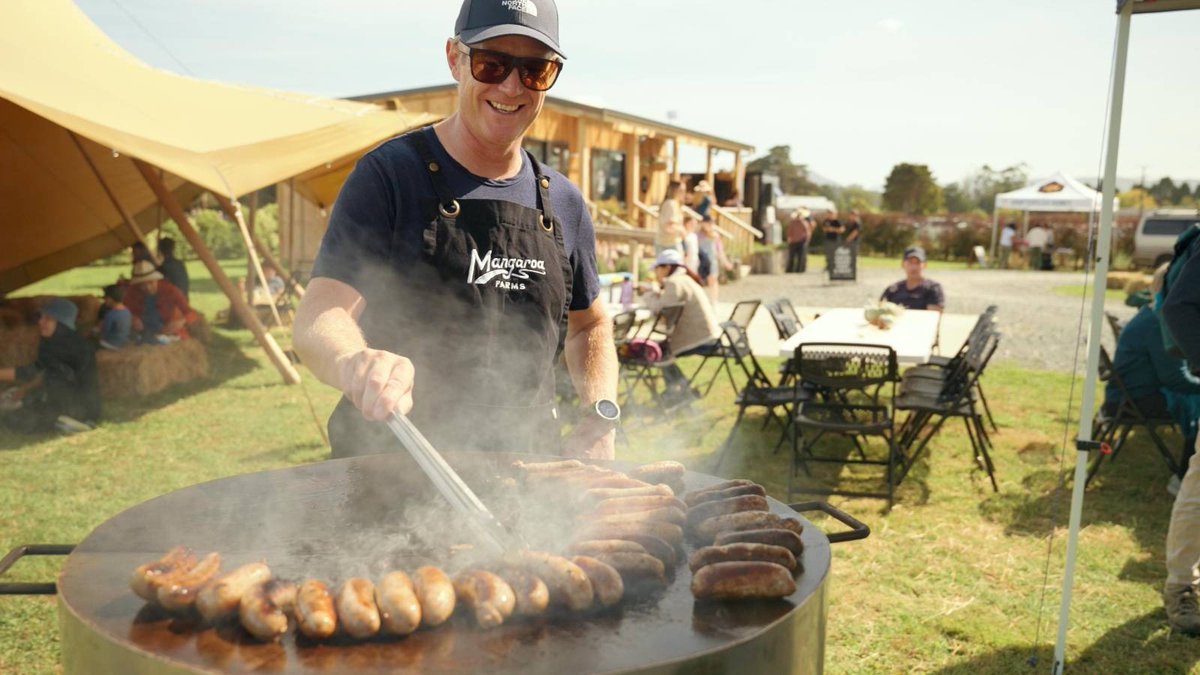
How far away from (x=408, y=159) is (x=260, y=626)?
1462 mm

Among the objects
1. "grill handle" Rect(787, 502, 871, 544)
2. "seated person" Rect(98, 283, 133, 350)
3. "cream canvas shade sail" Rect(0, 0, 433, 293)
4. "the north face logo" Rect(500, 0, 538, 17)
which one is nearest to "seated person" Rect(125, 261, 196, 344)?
"seated person" Rect(98, 283, 133, 350)

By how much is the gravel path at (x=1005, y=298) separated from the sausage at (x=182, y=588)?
11009 mm

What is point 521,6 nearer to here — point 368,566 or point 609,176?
point 368,566

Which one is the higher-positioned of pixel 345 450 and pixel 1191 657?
pixel 345 450

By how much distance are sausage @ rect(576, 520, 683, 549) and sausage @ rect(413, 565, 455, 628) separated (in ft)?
1.37

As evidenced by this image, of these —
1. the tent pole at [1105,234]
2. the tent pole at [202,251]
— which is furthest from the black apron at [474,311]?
the tent pole at [202,251]

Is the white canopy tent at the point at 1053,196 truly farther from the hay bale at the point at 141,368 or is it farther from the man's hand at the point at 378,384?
the man's hand at the point at 378,384

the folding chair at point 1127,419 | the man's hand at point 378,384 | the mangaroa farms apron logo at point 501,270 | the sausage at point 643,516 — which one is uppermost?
the mangaroa farms apron logo at point 501,270

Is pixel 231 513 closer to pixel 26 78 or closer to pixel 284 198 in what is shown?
pixel 26 78

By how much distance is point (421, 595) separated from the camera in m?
1.62

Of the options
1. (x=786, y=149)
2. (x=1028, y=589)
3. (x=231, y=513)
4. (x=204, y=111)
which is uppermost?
(x=786, y=149)

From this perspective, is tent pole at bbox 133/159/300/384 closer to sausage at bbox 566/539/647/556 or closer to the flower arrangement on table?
the flower arrangement on table

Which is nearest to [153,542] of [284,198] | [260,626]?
[260,626]

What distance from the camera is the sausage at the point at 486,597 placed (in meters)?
1.59
